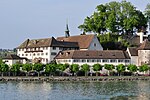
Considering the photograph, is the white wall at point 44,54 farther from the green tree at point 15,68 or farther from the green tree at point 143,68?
the green tree at point 143,68

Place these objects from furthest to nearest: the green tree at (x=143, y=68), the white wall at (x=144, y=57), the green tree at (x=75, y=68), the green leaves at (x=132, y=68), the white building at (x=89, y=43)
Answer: the white building at (x=89, y=43) < the white wall at (x=144, y=57) < the green tree at (x=143, y=68) < the green leaves at (x=132, y=68) < the green tree at (x=75, y=68)

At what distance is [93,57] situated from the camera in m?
83.3

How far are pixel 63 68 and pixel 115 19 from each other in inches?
940

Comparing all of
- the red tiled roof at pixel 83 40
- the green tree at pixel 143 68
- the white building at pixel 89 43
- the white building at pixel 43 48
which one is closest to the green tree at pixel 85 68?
the green tree at pixel 143 68

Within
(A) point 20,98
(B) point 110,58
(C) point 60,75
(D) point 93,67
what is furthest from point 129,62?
(A) point 20,98

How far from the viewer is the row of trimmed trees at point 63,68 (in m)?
75.0

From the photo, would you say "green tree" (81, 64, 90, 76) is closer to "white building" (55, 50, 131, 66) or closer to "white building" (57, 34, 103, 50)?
"white building" (55, 50, 131, 66)

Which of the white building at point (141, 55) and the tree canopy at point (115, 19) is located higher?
the tree canopy at point (115, 19)

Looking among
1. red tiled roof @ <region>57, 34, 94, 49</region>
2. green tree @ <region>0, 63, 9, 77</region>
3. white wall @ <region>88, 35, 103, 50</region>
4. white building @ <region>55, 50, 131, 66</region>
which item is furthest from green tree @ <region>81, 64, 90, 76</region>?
green tree @ <region>0, 63, 9, 77</region>

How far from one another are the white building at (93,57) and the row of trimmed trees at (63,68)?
9.54 ft

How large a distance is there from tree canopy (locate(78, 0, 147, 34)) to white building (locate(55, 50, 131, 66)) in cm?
1118

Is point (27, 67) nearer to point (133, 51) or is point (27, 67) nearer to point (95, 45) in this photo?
point (95, 45)

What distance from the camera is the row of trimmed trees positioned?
2952 inches

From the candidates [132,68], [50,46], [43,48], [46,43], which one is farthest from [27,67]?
[132,68]
